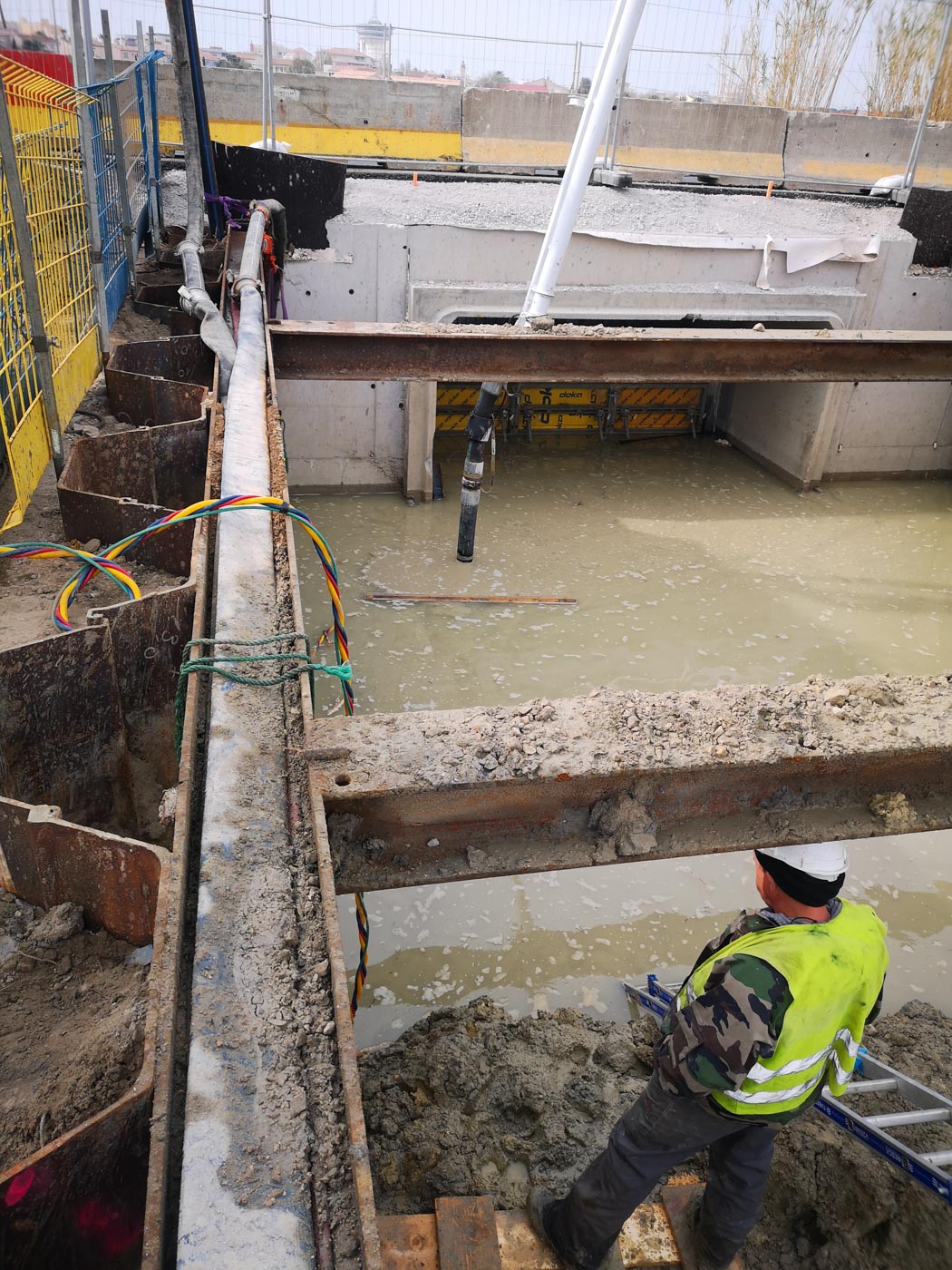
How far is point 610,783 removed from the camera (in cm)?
234

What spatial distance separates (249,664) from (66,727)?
679mm

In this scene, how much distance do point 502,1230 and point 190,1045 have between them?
222 cm

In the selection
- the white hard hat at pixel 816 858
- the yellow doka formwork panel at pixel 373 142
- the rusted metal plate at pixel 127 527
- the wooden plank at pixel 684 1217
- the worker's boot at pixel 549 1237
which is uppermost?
the yellow doka formwork panel at pixel 373 142

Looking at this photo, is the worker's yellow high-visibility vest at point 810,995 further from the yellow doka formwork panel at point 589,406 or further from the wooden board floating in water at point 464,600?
the yellow doka formwork panel at point 589,406

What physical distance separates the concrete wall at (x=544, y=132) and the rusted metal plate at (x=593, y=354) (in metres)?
8.06

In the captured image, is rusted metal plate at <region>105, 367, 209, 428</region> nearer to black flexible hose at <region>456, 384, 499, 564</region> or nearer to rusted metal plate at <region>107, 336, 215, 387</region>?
rusted metal plate at <region>107, 336, 215, 387</region>

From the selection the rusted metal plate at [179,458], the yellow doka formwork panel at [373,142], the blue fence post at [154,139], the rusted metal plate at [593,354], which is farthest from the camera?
the yellow doka formwork panel at [373,142]

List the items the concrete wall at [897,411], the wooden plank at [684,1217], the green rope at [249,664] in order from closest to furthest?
the green rope at [249,664] → the wooden plank at [684,1217] → the concrete wall at [897,411]

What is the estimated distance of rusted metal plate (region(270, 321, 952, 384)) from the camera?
19.9 ft

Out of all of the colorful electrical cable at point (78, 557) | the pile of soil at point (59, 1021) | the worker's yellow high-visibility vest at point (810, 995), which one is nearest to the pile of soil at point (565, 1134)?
the worker's yellow high-visibility vest at point (810, 995)

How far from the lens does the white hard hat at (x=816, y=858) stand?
250 centimetres

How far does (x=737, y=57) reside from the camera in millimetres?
15016

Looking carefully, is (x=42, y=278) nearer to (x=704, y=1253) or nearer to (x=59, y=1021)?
(x=59, y=1021)

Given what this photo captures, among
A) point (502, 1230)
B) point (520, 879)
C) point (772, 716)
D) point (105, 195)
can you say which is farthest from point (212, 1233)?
point (105, 195)
